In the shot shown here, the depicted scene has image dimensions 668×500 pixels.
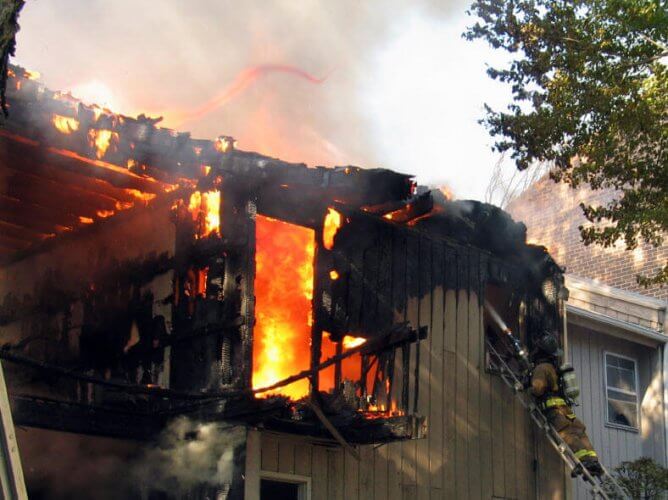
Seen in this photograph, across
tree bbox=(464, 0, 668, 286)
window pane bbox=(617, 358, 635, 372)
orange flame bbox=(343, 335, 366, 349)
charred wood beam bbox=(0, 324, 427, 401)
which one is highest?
tree bbox=(464, 0, 668, 286)

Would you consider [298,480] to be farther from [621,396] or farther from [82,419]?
[621,396]

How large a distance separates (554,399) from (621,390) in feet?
13.8

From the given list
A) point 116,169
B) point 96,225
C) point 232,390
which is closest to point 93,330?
point 96,225

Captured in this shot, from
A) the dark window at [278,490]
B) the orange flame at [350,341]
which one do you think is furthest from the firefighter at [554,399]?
the dark window at [278,490]

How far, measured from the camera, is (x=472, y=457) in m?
12.0

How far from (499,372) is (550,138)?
301 cm

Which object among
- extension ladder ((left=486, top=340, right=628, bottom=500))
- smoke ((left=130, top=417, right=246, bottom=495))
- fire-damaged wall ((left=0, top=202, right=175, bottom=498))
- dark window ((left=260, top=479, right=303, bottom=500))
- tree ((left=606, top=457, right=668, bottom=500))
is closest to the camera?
smoke ((left=130, top=417, right=246, bottom=495))

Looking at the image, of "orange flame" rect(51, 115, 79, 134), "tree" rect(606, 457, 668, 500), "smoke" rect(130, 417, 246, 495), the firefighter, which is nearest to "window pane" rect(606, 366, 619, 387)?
"tree" rect(606, 457, 668, 500)

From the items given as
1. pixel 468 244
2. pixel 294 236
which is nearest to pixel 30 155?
pixel 294 236

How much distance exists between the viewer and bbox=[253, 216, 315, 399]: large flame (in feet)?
33.2

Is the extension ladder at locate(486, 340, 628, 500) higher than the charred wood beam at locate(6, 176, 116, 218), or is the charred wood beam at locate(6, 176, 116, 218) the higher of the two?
the charred wood beam at locate(6, 176, 116, 218)

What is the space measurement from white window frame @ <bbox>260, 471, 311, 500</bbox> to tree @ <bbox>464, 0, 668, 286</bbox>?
439 cm

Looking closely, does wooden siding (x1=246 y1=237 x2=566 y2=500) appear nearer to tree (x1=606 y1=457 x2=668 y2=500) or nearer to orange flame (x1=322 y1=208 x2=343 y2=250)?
orange flame (x1=322 y1=208 x2=343 y2=250)

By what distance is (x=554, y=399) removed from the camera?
12305 millimetres
